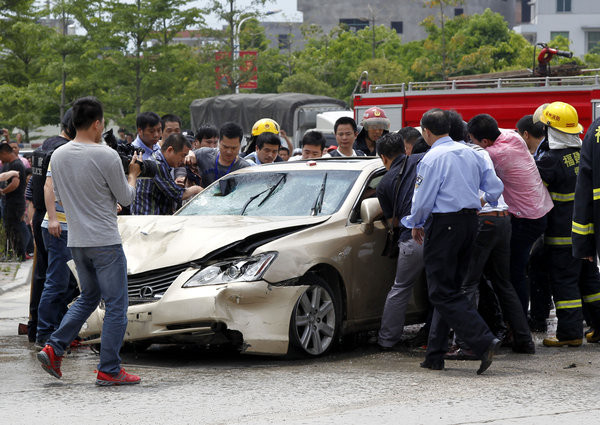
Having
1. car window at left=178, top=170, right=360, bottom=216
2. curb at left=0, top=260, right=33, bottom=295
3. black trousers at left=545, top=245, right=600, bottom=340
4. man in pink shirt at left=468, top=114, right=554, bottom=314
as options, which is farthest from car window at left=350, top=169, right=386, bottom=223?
curb at left=0, top=260, right=33, bottom=295

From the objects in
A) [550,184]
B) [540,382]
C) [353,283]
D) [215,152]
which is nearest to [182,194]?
[215,152]

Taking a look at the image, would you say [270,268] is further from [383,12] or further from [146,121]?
[383,12]

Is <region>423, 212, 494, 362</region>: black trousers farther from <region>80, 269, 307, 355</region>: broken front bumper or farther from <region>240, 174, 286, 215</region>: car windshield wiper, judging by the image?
<region>240, 174, 286, 215</region>: car windshield wiper

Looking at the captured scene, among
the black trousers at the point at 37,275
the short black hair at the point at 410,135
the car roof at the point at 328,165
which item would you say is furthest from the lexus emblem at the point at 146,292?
the short black hair at the point at 410,135

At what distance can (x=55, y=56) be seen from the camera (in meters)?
40.9

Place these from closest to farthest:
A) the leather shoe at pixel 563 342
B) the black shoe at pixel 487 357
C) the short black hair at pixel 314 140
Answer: the black shoe at pixel 487 357 → the leather shoe at pixel 563 342 → the short black hair at pixel 314 140

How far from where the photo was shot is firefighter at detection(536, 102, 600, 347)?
824 centimetres

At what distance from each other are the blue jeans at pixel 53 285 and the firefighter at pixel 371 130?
3.88 metres

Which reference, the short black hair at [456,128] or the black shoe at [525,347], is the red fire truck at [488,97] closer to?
the black shoe at [525,347]

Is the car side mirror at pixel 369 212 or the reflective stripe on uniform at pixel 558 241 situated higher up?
the car side mirror at pixel 369 212

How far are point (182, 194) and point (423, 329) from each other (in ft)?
7.77

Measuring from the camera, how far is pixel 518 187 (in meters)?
8.27

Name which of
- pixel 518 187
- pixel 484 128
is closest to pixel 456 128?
pixel 484 128

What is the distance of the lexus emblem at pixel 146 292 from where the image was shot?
731 centimetres
